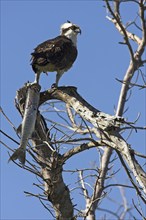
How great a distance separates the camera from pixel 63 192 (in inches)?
210

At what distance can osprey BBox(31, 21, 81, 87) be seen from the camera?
6.20 m

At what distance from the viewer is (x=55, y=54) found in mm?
6262

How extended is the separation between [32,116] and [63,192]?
686 mm

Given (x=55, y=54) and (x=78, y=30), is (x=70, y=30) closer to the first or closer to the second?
(x=78, y=30)

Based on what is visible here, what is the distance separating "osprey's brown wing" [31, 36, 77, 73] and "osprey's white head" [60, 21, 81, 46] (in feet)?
2.05

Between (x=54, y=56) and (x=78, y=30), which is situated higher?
(x=78, y=30)

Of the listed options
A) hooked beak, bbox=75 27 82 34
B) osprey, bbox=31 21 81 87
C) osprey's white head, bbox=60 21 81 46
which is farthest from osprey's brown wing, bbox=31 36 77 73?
hooked beak, bbox=75 27 82 34

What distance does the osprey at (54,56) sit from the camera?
20.3 ft

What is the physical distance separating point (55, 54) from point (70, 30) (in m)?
1.26

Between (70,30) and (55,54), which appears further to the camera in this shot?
(70,30)

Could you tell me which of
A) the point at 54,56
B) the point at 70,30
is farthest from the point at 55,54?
the point at 70,30

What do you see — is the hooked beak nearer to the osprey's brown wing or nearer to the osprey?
the osprey

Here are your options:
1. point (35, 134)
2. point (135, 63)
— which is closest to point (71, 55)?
point (35, 134)

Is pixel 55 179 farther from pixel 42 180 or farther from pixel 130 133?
pixel 130 133
